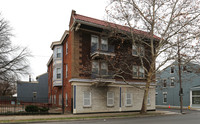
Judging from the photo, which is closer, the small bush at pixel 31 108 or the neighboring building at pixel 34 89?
the small bush at pixel 31 108

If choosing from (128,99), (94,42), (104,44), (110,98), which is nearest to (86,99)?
(110,98)

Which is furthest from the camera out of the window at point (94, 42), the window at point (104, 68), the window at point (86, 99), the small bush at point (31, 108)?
the window at point (104, 68)

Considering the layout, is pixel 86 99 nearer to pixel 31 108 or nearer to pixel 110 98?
pixel 110 98

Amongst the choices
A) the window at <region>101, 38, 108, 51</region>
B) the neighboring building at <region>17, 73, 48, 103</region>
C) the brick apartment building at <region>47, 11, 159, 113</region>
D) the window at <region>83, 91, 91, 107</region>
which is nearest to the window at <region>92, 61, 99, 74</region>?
the brick apartment building at <region>47, 11, 159, 113</region>

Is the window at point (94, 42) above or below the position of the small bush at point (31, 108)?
above

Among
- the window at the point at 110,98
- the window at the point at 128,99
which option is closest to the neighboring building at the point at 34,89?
the window at the point at 110,98

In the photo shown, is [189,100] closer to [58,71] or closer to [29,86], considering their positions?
[58,71]

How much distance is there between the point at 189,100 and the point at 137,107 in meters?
17.3

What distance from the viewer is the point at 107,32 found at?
21.9 m

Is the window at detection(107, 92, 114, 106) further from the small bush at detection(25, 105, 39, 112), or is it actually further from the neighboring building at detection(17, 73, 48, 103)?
the neighboring building at detection(17, 73, 48, 103)

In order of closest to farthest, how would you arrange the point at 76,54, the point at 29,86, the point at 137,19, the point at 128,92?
the point at 137,19 → the point at 76,54 → the point at 128,92 → the point at 29,86

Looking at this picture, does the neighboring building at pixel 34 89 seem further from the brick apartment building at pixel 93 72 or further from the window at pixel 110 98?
the window at pixel 110 98

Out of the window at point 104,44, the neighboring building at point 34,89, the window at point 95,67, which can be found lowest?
the neighboring building at point 34,89

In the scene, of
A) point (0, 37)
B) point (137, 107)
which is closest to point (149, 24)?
point (137, 107)
